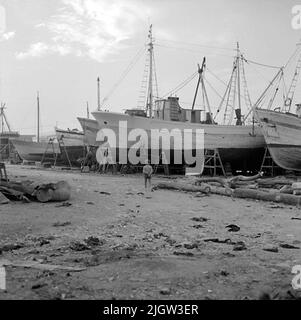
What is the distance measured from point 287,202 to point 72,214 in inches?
281

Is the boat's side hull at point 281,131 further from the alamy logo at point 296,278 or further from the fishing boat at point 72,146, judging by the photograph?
the fishing boat at point 72,146

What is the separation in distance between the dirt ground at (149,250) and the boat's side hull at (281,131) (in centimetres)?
1433

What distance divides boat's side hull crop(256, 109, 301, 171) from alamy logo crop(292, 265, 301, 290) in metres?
21.6

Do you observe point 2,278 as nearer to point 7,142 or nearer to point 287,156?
point 287,156

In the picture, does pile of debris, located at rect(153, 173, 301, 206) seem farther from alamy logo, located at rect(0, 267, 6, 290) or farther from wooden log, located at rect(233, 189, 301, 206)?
alamy logo, located at rect(0, 267, 6, 290)

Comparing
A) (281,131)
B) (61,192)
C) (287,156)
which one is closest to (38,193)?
(61,192)

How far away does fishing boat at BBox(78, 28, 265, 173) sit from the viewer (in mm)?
30484

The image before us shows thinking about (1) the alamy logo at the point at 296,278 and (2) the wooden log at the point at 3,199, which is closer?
(1) the alamy logo at the point at 296,278

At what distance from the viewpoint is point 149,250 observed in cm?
718

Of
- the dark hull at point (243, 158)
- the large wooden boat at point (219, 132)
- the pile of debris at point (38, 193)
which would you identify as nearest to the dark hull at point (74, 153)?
the large wooden boat at point (219, 132)

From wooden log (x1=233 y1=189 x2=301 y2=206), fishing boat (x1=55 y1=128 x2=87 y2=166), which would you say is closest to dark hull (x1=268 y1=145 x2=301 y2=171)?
wooden log (x1=233 y1=189 x2=301 y2=206)

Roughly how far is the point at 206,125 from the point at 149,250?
23.8 metres

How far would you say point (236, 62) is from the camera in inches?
1296

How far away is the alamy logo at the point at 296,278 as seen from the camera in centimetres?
508
